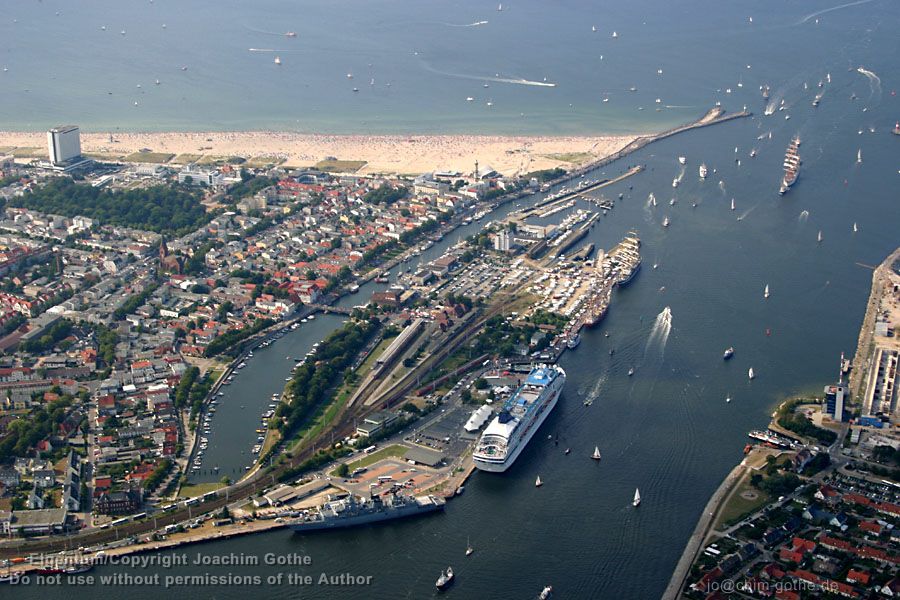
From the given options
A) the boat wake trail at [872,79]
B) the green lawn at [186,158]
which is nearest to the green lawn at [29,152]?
the green lawn at [186,158]

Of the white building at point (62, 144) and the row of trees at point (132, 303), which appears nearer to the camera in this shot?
the row of trees at point (132, 303)

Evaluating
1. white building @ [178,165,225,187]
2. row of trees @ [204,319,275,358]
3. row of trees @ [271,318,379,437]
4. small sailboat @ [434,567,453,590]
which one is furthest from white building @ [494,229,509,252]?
small sailboat @ [434,567,453,590]

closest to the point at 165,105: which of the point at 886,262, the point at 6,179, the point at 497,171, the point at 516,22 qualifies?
the point at 6,179

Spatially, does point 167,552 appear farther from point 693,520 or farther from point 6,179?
point 6,179

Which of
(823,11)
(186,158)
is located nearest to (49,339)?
(186,158)

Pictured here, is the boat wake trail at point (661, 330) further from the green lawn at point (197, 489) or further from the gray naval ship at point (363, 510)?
the green lawn at point (197, 489)

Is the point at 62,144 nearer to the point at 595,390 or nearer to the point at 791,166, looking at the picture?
the point at 595,390
